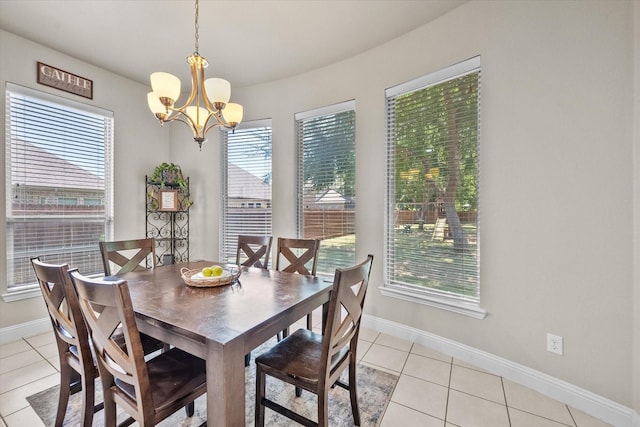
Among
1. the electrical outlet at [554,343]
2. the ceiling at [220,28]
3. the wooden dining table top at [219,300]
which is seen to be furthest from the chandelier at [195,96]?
the electrical outlet at [554,343]

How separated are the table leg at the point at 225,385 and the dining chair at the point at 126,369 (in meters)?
0.26

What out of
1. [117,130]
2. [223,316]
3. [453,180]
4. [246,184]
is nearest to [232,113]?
[223,316]

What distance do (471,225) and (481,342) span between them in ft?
3.15

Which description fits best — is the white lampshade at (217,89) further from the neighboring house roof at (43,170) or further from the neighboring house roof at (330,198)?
the neighboring house roof at (43,170)

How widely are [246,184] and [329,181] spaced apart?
1.23 meters

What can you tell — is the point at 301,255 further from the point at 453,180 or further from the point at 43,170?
the point at 43,170

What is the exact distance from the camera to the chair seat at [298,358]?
53.9 inches

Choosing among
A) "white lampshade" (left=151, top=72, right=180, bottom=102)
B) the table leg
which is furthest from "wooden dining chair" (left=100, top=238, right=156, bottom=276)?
the table leg

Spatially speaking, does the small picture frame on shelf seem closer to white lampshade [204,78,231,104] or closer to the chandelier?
the chandelier

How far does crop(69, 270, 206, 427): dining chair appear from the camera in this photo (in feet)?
3.39

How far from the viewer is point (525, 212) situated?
2.01 meters

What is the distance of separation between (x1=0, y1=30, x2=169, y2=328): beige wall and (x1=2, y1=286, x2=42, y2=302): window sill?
0.14 ft

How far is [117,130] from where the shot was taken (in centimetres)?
345

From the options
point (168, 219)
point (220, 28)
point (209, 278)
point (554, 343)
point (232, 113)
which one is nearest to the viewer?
point (209, 278)
